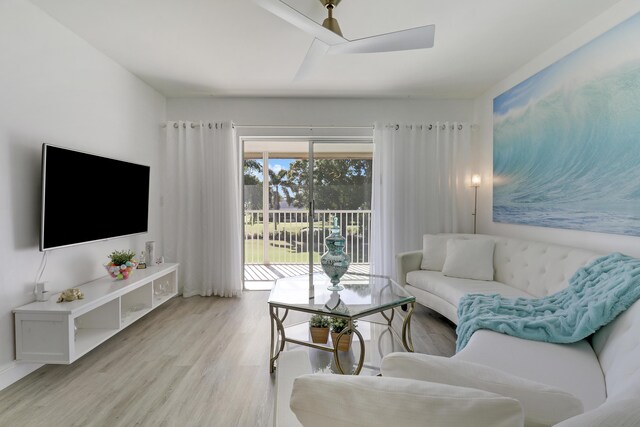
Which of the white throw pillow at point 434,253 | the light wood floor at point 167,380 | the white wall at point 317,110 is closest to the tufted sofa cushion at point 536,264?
the white throw pillow at point 434,253

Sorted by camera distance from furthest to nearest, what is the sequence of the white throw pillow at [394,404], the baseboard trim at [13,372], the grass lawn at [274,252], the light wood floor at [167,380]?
the grass lawn at [274,252]
the baseboard trim at [13,372]
the light wood floor at [167,380]
the white throw pillow at [394,404]

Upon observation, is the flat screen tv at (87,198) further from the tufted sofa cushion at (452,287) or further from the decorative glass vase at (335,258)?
the tufted sofa cushion at (452,287)

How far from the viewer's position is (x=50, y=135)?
246 centimetres

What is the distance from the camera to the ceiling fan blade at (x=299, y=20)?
1.70 metres

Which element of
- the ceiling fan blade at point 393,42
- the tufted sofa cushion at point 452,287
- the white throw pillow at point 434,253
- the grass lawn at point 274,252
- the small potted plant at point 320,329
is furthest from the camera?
the grass lawn at point 274,252

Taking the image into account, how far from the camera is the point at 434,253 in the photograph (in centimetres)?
358

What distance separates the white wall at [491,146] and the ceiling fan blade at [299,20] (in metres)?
1.94

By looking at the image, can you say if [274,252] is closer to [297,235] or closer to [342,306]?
[297,235]

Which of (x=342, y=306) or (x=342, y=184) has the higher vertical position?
(x=342, y=184)

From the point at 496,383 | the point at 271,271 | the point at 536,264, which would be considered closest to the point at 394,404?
the point at 496,383

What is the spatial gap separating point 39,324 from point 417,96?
4.30 metres

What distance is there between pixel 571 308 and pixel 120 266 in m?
3.32

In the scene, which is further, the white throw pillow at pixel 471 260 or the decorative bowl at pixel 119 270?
the white throw pillow at pixel 471 260

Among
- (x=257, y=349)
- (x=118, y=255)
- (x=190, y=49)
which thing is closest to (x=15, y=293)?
(x=118, y=255)
